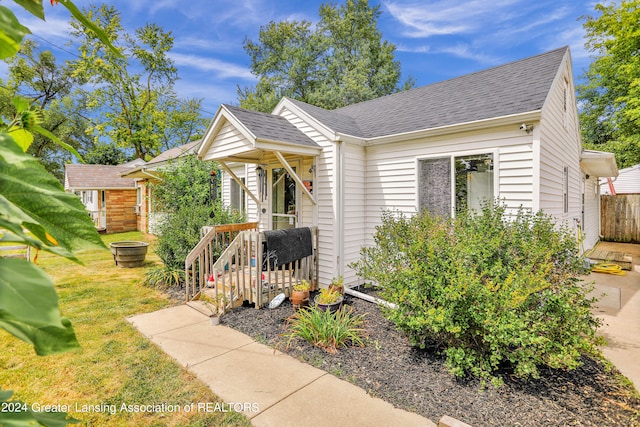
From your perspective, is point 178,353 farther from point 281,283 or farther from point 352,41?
point 352,41

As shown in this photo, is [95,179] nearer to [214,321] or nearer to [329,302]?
[214,321]

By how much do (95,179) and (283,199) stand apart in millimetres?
16613

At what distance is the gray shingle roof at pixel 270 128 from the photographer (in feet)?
19.7

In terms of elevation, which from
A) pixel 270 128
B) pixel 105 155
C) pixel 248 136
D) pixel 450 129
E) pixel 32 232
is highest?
pixel 105 155

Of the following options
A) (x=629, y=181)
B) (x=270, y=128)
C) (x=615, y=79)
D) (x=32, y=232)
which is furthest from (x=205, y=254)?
(x=615, y=79)

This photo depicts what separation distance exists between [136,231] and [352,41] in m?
19.8

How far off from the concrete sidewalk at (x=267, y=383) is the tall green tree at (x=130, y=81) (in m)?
20.1

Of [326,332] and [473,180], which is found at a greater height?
[473,180]

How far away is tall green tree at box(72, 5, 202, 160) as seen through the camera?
1903 cm

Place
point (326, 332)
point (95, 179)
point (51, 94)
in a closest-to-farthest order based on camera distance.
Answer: point (326, 332)
point (95, 179)
point (51, 94)

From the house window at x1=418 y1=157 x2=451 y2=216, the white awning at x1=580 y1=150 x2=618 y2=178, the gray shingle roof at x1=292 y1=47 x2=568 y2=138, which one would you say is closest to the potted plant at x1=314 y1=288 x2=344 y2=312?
the house window at x1=418 y1=157 x2=451 y2=216

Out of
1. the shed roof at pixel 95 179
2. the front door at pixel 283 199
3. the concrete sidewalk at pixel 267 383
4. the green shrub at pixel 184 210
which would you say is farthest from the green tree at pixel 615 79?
the shed roof at pixel 95 179

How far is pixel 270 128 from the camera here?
6449 millimetres

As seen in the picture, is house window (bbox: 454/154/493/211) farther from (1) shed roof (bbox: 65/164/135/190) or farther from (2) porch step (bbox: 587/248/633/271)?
(1) shed roof (bbox: 65/164/135/190)
